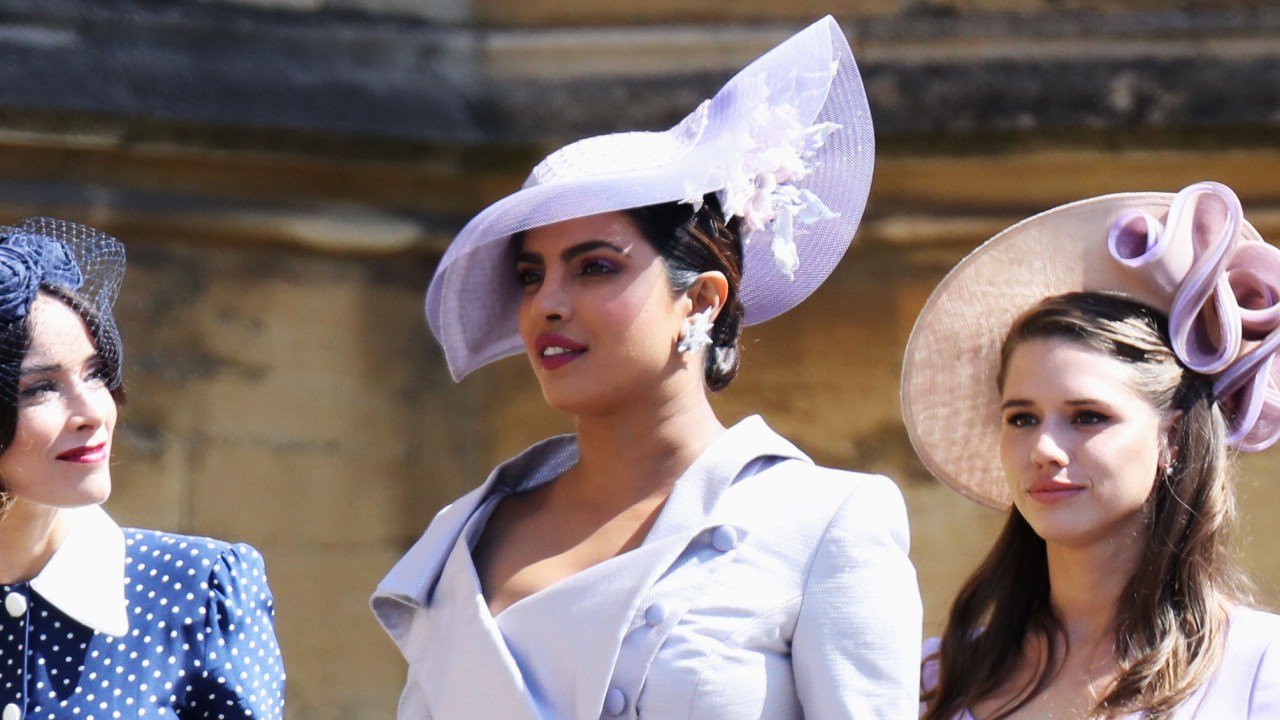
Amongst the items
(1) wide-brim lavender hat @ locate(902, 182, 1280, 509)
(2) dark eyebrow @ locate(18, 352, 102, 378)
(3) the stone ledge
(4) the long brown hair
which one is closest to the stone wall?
(3) the stone ledge

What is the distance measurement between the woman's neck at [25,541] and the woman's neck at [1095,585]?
4.97ft

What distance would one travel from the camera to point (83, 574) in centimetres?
281

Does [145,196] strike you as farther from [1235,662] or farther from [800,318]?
[1235,662]

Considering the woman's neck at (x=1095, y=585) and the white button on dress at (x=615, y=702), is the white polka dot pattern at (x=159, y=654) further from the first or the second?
the woman's neck at (x=1095, y=585)

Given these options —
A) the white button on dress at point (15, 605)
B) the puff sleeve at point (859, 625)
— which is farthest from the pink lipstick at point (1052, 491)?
the white button on dress at point (15, 605)

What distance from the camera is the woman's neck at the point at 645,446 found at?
8.89 ft

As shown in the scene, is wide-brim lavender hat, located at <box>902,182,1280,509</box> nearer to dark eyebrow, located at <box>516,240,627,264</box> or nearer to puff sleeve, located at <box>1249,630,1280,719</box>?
puff sleeve, located at <box>1249,630,1280,719</box>

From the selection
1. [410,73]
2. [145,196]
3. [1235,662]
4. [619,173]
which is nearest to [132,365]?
[145,196]

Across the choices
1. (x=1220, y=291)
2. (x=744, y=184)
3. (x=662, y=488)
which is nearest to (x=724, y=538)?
(x=662, y=488)

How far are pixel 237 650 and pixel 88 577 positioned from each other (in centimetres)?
24

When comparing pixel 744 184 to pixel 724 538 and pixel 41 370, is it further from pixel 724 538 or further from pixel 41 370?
pixel 41 370

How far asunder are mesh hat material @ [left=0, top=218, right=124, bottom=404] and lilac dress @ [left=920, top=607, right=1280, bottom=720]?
5.20ft

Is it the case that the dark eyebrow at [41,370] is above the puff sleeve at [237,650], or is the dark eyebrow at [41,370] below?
above

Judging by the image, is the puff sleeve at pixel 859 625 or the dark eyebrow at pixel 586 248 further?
the dark eyebrow at pixel 586 248
